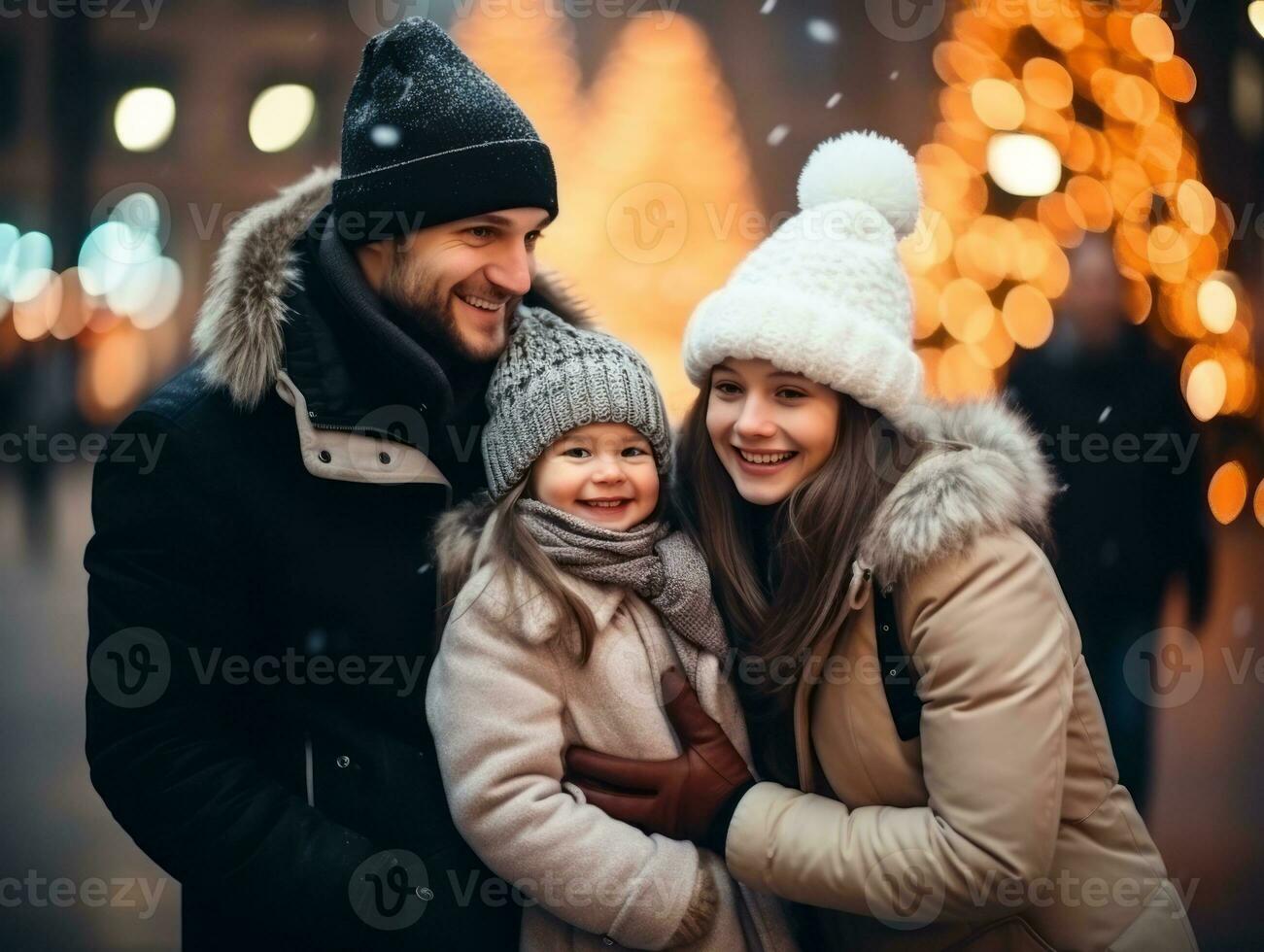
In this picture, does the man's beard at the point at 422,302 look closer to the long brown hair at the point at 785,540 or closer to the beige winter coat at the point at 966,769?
the long brown hair at the point at 785,540

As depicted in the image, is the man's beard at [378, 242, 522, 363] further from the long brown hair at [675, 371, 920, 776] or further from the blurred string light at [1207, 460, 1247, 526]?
the blurred string light at [1207, 460, 1247, 526]

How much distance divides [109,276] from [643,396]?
2.20 meters

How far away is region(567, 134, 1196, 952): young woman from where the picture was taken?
1571mm

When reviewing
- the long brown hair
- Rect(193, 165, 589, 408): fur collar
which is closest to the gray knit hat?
the long brown hair

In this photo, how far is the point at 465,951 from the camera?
1.81 meters

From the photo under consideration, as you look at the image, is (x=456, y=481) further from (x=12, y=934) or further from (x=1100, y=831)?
(x=12, y=934)

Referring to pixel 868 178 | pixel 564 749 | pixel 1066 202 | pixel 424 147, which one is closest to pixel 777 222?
pixel 1066 202

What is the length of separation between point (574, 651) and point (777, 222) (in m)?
2.20

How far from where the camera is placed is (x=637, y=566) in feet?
5.93

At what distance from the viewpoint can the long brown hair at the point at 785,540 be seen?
5.69 ft

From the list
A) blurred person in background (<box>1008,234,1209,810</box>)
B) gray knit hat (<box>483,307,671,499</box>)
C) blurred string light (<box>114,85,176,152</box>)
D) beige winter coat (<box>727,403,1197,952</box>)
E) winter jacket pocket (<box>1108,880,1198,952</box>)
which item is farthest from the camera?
blurred string light (<box>114,85,176,152</box>)

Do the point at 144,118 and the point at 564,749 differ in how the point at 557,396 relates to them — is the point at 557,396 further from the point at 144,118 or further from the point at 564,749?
the point at 144,118

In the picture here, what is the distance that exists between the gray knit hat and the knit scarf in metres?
0.10

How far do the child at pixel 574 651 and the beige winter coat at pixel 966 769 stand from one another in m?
0.14
